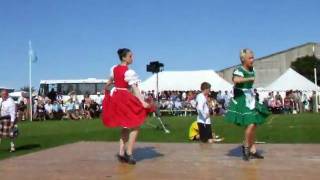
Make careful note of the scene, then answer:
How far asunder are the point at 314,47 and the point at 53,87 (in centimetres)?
4915

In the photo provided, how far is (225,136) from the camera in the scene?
597 inches

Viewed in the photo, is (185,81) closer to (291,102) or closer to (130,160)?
(291,102)

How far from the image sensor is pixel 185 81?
137 ft

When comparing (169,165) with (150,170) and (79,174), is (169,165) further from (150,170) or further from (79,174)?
(79,174)

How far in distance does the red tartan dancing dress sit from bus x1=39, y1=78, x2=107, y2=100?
35.4 meters

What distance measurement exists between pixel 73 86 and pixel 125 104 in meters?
36.3

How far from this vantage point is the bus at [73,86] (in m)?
44.2

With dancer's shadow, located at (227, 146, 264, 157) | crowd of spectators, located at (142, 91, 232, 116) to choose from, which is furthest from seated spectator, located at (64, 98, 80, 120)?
dancer's shadow, located at (227, 146, 264, 157)

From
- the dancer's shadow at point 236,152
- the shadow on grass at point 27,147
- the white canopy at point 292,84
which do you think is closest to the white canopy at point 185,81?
the white canopy at point 292,84

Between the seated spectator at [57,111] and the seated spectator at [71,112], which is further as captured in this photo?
the seated spectator at [71,112]

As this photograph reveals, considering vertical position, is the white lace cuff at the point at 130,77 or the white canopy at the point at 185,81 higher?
the white canopy at the point at 185,81

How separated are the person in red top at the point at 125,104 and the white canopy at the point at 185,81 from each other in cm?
3214

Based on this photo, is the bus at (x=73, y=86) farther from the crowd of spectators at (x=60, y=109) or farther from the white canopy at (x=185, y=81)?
the crowd of spectators at (x=60, y=109)

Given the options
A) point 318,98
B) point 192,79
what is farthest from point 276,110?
point 192,79
